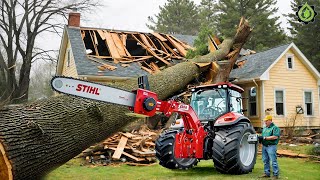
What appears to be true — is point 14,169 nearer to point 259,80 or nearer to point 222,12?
point 259,80

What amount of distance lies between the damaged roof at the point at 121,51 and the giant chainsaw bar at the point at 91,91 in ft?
37.4

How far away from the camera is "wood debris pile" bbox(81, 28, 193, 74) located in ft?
63.0

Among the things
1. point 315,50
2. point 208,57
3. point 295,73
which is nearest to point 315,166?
point 208,57

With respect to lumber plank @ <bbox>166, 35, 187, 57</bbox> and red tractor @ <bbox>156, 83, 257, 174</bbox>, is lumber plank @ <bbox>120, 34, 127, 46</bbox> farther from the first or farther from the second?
red tractor @ <bbox>156, 83, 257, 174</bbox>

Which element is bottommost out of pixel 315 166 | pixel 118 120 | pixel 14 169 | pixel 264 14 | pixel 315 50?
pixel 315 166

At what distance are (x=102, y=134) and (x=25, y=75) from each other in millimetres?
21803

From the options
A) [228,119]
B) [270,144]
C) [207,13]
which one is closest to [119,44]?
[228,119]

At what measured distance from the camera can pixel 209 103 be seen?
28.8 ft

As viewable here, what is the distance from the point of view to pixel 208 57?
52.0ft

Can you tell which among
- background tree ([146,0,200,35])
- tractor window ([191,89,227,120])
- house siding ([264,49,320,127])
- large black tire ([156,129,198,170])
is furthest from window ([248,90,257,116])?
background tree ([146,0,200,35])

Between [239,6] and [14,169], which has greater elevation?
[239,6]

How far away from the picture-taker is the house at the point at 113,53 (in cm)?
1784

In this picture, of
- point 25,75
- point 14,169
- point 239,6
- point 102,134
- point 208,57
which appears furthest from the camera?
point 239,6

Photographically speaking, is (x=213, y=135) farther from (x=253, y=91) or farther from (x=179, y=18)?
(x=179, y=18)
